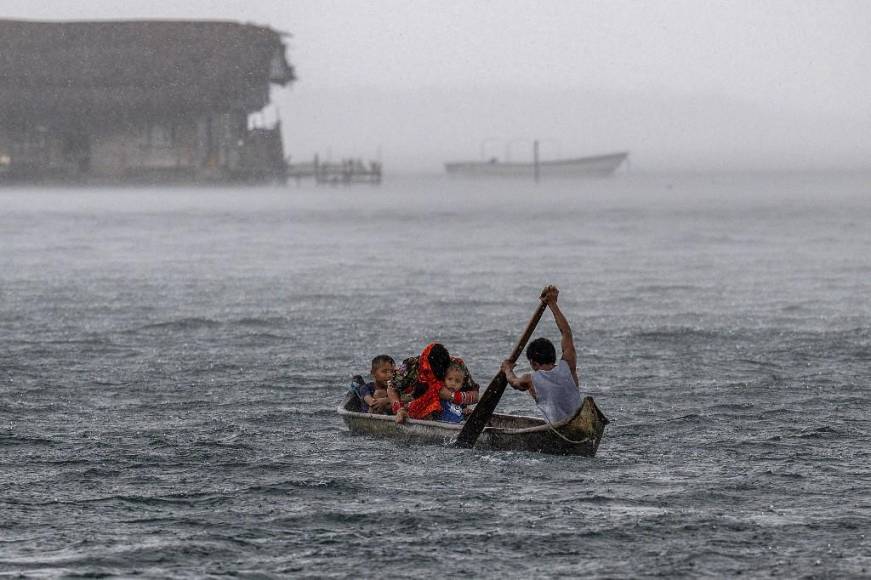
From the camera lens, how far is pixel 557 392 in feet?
35.8

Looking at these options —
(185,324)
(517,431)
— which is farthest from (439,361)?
(185,324)

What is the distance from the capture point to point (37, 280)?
2972cm

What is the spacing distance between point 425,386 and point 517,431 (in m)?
1.10

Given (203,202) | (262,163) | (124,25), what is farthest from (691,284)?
(262,163)

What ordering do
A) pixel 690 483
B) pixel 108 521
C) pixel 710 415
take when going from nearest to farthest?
pixel 108 521, pixel 690 483, pixel 710 415

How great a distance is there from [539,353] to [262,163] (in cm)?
8434

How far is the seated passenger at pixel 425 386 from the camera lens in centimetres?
1177

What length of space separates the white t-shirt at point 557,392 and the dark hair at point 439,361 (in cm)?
111

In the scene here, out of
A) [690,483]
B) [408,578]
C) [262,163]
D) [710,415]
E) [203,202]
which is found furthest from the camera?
[262,163]

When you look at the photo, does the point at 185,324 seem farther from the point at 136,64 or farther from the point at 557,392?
the point at 136,64

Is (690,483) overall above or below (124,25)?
below

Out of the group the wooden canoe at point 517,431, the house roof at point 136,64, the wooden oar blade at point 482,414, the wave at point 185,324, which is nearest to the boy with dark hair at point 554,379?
the wooden canoe at point 517,431

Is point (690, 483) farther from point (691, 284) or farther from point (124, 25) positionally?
point (124, 25)

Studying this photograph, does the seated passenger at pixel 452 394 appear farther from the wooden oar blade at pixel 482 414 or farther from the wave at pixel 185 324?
the wave at pixel 185 324
